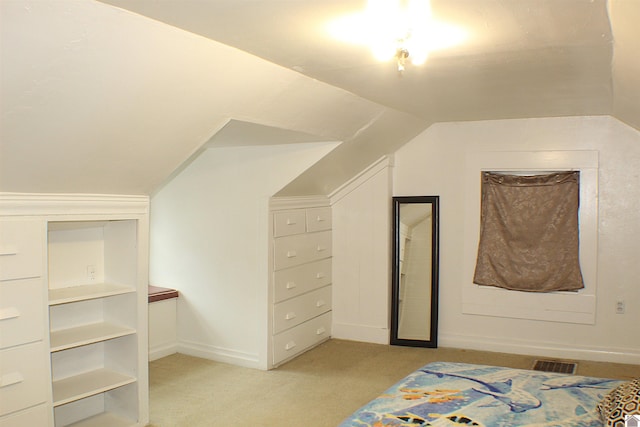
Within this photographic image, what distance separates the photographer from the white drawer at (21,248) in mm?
2697

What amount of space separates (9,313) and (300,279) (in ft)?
8.71

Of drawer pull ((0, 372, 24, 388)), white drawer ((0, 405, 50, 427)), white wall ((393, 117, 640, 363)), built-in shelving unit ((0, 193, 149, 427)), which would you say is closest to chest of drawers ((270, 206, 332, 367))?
white wall ((393, 117, 640, 363))

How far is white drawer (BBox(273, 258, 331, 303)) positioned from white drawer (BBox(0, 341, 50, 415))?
6.75 ft

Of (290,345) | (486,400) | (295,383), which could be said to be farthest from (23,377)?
(290,345)

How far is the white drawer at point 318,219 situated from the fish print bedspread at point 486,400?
2.34 meters

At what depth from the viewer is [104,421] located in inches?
136

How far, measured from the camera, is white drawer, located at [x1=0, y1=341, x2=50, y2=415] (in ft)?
8.86

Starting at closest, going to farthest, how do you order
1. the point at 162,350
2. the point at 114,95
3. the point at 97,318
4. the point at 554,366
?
the point at 114,95 → the point at 97,318 → the point at 554,366 → the point at 162,350

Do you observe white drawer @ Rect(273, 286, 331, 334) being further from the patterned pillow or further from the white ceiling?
the patterned pillow

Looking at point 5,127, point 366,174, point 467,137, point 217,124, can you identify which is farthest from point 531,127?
point 5,127

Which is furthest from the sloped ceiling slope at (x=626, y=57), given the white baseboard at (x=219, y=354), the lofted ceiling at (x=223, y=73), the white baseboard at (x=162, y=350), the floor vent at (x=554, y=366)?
the white baseboard at (x=162, y=350)

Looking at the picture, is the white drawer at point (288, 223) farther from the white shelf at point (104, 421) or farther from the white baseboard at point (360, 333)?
the white shelf at point (104, 421)

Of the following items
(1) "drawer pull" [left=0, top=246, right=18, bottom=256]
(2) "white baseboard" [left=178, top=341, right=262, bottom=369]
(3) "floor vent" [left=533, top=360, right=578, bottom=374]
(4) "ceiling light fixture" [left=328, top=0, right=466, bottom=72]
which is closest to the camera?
(4) "ceiling light fixture" [left=328, top=0, right=466, bottom=72]

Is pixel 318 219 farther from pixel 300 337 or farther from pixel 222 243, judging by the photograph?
pixel 300 337
